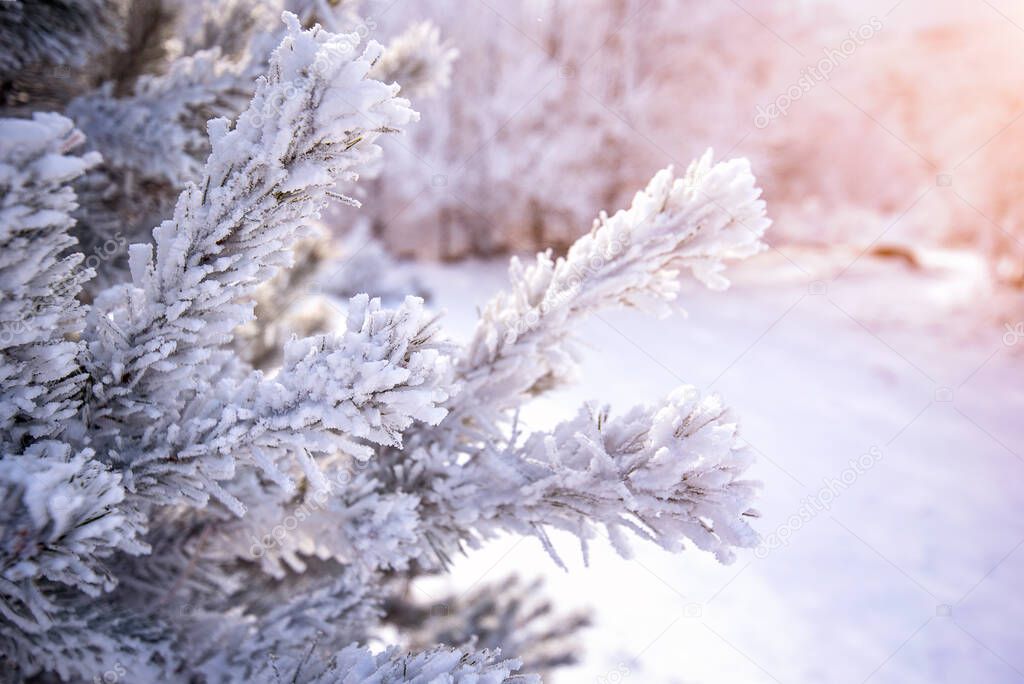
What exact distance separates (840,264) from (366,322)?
15.5 m

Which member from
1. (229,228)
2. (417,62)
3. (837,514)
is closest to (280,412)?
(229,228)

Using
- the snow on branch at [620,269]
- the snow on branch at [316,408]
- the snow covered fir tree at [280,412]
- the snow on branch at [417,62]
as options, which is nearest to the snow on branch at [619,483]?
the snow covered fir tree at [280,412]

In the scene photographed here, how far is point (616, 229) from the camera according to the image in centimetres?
88

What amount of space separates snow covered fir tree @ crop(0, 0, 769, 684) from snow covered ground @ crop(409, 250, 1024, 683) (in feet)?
0.78

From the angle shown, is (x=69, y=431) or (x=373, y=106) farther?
(x=69, y=431)

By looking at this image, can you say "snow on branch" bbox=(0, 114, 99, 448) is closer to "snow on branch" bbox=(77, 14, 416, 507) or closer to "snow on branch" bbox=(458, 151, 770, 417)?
"snow on branch" bbox=(77, 14, 416, 507)

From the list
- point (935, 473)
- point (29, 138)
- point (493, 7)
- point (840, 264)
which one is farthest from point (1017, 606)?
point (493, 7)

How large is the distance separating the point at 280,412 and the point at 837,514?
253 inches

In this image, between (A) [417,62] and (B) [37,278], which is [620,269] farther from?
(A) [417,62]

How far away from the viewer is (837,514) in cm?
594

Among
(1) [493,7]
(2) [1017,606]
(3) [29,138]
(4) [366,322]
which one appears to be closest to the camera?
(3) [29,138]

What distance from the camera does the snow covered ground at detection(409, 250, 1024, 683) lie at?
4.27 meters

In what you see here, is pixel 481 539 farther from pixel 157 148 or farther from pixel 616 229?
pixel 157 148

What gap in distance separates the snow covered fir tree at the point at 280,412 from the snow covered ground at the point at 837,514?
237 millimetres
